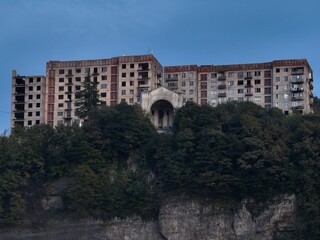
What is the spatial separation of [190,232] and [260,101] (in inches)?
1096

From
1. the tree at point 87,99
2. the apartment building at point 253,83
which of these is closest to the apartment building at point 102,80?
the apartment building at point 253,83

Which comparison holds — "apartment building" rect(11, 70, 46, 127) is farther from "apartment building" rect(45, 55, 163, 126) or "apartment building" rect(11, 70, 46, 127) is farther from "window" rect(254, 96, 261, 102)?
"window" rect(254, 96, 261, 102)

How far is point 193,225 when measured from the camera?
59375 mm

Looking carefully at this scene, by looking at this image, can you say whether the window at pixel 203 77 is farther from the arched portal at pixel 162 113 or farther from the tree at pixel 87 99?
the tree at pixel 87 99

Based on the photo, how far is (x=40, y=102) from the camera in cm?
8594

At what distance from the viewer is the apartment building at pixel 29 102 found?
8588cm

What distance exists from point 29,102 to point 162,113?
19.3m

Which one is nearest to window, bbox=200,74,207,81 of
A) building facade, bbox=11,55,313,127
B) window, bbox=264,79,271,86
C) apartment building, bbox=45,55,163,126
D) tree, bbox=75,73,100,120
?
building facade, bbox=11,55,313,127

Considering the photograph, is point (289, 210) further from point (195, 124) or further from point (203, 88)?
point (203, 88)

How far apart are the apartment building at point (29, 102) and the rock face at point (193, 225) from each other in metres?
26.2

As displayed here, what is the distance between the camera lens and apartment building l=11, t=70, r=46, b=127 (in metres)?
85.9

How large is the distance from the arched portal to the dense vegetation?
5772mm

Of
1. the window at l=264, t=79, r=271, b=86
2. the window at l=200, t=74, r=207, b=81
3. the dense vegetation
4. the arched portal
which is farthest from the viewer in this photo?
the window at l=200, t=74, r=207, b=81

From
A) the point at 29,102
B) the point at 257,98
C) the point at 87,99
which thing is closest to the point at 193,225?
the point at 87,99
